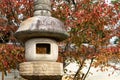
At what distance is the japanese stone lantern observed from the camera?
984 cm

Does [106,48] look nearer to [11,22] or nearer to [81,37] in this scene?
[81,37]

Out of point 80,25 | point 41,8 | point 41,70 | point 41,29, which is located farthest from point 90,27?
point 41,70

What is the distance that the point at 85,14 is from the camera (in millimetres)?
12234

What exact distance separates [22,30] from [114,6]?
468 cm

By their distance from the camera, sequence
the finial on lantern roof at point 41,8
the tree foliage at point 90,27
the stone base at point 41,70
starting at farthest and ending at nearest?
the tree foliage at point 90,27 < the finial on lantern roof at point 41,8 < the stone base at point 41,70

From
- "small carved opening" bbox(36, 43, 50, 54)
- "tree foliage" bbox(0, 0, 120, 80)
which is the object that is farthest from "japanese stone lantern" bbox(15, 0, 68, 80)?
"tree foliage" bbox(0, 0, 120, 80)

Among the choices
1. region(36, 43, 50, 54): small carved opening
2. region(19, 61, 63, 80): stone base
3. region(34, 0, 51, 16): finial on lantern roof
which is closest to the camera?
region(19, 61, 63, 80): stone base

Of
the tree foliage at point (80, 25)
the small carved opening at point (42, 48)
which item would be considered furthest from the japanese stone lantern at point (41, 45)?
the tree foliage at point (80, 25)

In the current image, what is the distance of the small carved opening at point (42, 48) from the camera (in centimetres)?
1030

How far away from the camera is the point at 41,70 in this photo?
32.2 ft

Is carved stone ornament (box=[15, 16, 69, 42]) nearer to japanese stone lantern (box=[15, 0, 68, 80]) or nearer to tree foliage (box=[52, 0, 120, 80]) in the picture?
japanese stone lantern (box=[15, 0, 68, 80])

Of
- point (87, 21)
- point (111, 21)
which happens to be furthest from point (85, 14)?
point (111, 21)

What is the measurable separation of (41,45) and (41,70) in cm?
97

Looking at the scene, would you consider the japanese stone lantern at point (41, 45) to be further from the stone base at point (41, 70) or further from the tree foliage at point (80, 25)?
the tree foliage at point (80, 25)
